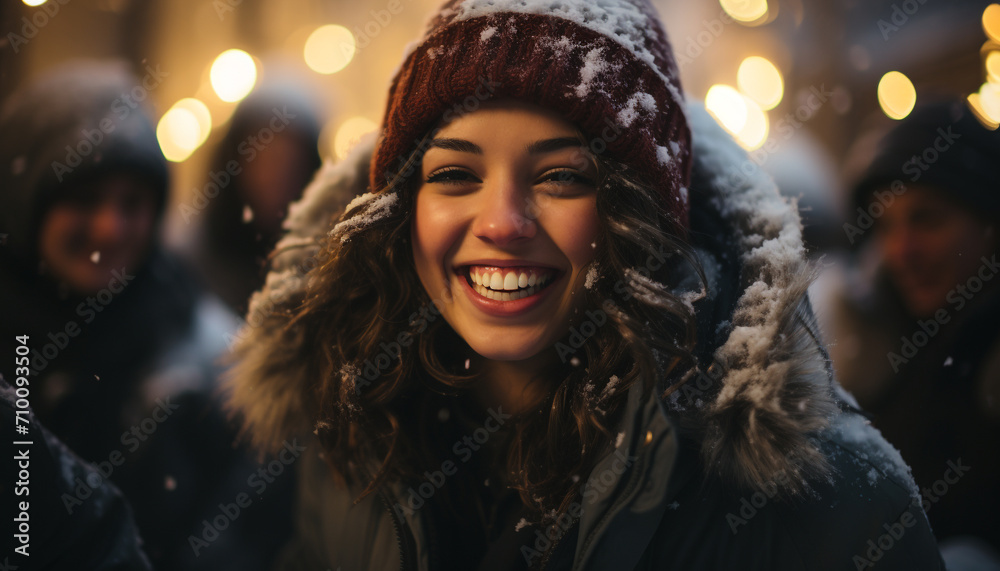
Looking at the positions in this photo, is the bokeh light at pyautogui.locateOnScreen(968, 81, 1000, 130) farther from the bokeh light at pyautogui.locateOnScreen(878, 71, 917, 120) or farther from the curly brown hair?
the curly brown hair

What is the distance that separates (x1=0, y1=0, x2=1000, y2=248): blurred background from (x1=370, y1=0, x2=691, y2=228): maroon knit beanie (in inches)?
95.1

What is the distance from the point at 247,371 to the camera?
1.71m

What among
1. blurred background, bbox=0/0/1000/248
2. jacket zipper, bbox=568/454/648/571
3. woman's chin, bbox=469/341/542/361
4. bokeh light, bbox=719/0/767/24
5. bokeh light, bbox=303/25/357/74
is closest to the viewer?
jacket zipper, bbox=568/454/648/571

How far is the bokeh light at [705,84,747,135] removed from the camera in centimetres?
454

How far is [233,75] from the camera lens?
4.26m

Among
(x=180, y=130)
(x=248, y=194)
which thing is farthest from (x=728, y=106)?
(x=180, y=130)

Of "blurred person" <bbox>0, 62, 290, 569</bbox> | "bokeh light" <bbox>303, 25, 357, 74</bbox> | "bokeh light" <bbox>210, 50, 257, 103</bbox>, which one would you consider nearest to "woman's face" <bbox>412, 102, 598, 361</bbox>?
"blurred person" <bbox>0, 62, 290, 569</bbox>

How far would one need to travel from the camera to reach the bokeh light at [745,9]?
4.88 m

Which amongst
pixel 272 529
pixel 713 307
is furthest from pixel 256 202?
pixel 713 307

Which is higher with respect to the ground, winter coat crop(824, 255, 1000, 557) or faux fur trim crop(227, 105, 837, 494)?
winter coat crop(824, 255, 1000, 557)

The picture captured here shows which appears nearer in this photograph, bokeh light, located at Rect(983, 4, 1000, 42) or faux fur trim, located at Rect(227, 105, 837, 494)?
faux fur trim, located at Rect(227, 105, 837, 494)

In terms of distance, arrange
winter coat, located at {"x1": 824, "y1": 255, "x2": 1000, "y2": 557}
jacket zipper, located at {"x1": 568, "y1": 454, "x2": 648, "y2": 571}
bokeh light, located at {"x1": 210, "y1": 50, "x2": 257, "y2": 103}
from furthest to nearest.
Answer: bokeh light, located at {"x1": 210, "y1": 50, "x2": 257, "y2": 103}, winter coat, located at {"x1": 824, "y1": 255, "x2": 1000, "y2": 557}, jacket zipper, located at {"x1": 568, "y1": 454, "x2": 648, "y2": 571}

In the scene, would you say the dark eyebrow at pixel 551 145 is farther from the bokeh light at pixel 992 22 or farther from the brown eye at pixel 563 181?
the bokeh light at pixel 992 22

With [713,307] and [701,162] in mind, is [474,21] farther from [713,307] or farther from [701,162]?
[713,307]
